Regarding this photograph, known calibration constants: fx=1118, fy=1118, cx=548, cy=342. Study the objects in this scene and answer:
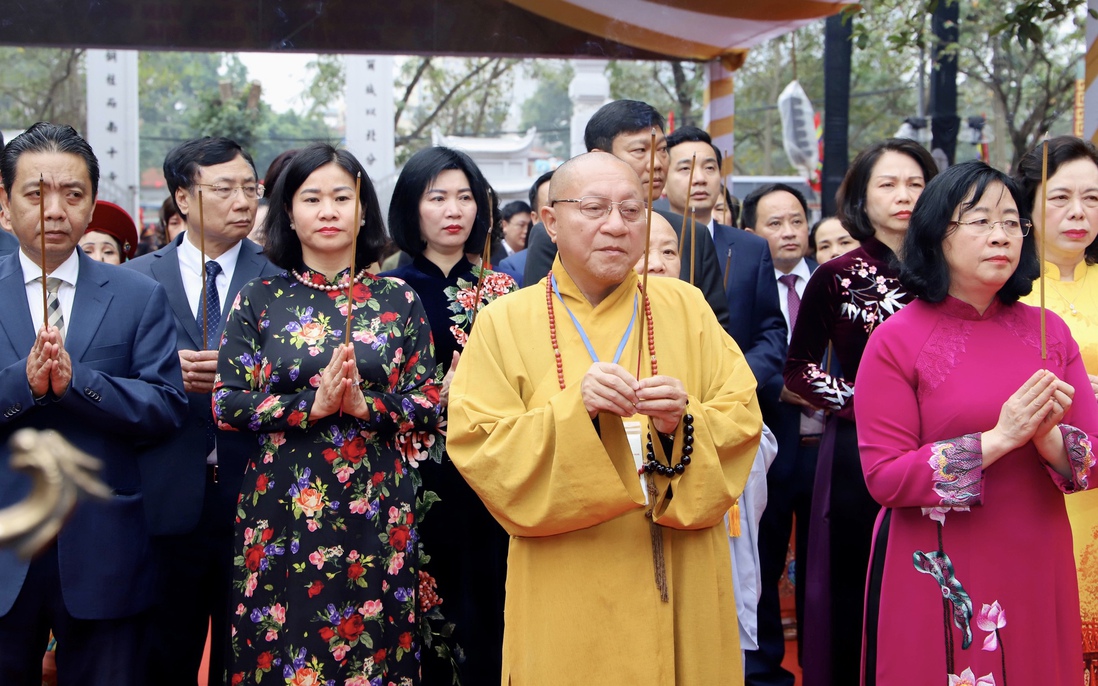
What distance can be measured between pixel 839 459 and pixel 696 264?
714 mm

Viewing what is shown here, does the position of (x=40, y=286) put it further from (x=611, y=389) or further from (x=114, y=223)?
(x=611, y=389)

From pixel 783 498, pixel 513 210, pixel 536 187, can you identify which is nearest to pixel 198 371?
pixel 783 498

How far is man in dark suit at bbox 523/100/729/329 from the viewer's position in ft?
10.8

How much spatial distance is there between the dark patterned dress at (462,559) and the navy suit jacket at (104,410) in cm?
78

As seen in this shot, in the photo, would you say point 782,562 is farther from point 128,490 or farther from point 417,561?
point 128,490

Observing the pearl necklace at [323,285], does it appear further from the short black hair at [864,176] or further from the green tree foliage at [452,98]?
the green tree foliage at [452,98]

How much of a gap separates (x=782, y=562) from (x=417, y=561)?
1723 millimetres

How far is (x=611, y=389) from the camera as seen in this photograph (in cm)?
213

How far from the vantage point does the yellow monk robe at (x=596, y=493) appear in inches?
88.3

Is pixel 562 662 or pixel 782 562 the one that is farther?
pixel 782 562

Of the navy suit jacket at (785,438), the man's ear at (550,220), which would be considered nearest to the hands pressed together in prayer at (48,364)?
the man's ear at (550,220)

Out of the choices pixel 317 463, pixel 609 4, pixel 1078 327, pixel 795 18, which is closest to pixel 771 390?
pixel 1078 327

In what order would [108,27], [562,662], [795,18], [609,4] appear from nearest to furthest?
[562,662], [108,27], [609,4], [795,18]

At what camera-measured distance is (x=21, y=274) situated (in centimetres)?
285
